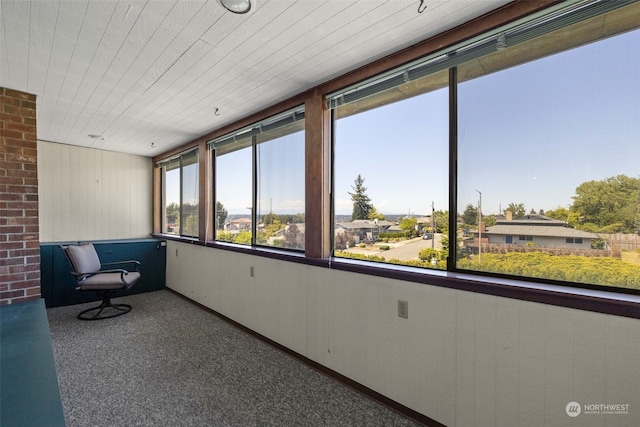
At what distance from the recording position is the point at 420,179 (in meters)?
2.17

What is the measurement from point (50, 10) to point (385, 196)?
2.45 m

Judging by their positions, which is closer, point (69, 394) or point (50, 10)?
point (50, 10)

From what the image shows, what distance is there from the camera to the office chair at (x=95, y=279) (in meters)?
3.82

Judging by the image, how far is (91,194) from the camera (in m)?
5.14

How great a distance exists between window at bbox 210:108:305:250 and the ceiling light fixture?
4.22ft

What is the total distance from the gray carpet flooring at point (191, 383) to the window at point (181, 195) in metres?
1.90

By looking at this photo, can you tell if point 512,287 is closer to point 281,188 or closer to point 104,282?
point 281,188

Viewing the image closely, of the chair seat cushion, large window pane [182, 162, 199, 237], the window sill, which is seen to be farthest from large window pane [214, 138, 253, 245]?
the window sill

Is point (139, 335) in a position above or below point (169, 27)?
below

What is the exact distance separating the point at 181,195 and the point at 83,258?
5.62 feet

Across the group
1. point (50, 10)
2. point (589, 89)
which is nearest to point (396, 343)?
point (589, 89)

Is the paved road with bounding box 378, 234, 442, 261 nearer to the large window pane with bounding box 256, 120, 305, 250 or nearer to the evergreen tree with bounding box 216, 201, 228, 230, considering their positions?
the large window pane with bounding box 256, 120, 305, 250

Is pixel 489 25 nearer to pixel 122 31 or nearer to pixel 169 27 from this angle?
pixel 169 27

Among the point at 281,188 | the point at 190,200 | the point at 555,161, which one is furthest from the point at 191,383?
the point at 190,200
